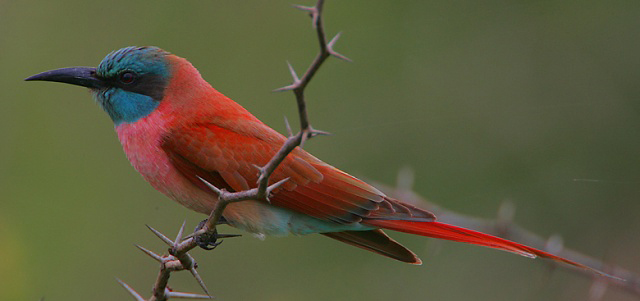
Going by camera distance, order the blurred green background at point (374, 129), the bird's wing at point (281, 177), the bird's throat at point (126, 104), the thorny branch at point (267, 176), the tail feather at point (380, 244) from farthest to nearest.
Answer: the blurred green background at point (374, 129), the bird's throat at point (126, 104), the tail feather at point (380, 244), the bird's wing at point (281, 177), the thorny branch at point (267, 176)

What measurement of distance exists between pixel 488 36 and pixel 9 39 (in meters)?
3.34

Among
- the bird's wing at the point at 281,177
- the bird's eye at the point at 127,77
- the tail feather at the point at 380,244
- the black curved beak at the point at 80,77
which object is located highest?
the bird's eye at the point at 127,77

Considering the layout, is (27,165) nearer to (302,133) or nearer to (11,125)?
(11,125)

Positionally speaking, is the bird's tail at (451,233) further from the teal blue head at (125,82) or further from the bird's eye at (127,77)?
the bird's eye at (127,77)

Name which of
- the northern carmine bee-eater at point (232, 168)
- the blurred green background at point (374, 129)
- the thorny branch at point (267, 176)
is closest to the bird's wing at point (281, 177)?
the northern carmine bee-eater at point (232, 168)

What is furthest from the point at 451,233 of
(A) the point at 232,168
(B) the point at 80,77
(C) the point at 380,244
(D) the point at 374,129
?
(D) the point at 374,129

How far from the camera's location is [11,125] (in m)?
5.19

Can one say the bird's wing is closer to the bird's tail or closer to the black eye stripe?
the bird's tail

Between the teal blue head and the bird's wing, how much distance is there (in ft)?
0.88

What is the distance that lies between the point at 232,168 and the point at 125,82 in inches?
27.0

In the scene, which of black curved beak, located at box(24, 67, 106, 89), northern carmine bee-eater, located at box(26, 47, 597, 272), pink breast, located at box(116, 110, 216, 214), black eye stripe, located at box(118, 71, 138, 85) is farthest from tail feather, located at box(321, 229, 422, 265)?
black curved beak, located at box(24, 67, 106, 89)

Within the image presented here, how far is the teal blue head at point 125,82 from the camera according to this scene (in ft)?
11.3

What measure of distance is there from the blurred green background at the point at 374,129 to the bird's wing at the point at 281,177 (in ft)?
5.95

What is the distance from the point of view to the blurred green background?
16.6ft
